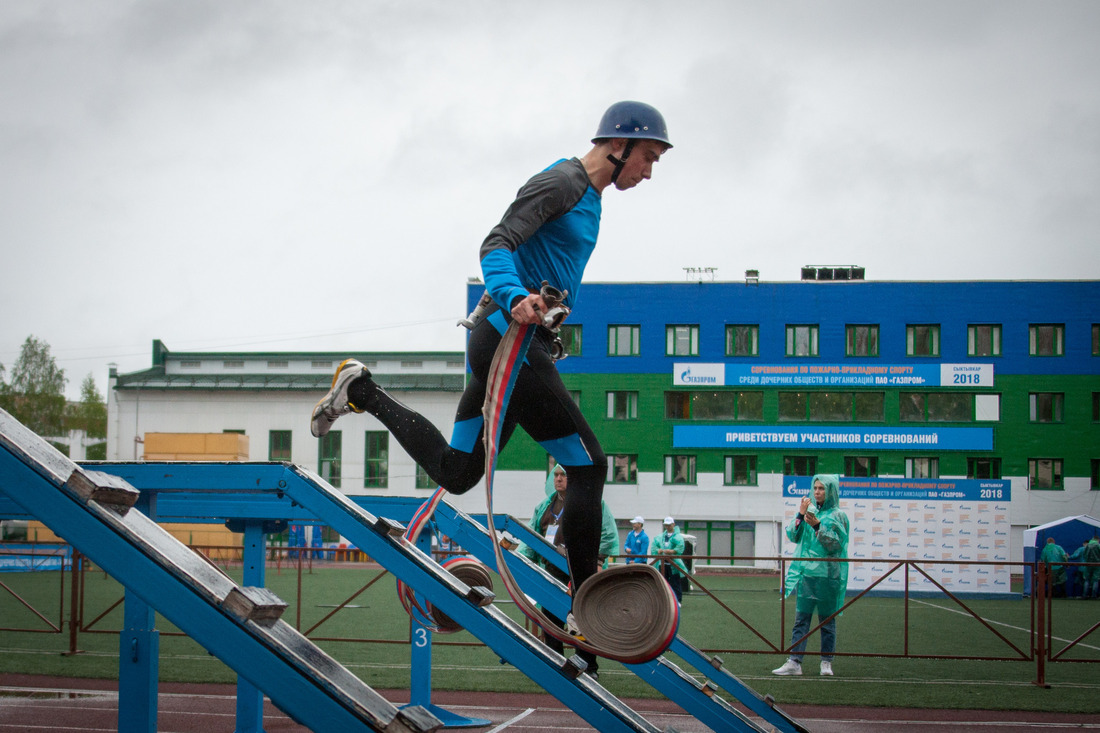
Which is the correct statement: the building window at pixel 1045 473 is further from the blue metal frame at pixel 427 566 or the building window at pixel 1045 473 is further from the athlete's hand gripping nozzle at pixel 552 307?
the athlete's hand gripping nozzle at pixel 552 307

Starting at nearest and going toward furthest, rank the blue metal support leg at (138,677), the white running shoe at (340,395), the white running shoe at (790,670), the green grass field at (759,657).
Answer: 1. the blue metal support leg at (138,677)
2. the white running shoe at (340,395)
3. the green grass field at (759,657)
4. the white running shoe at (790,670)

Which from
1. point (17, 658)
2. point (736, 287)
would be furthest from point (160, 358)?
point (17, 658)

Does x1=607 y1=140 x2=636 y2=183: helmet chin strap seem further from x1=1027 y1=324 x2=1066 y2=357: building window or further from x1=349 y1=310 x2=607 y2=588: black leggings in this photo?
x1=1027 y1=324 x2=1066 y2=357: building window

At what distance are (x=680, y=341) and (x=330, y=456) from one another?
19.3 metres

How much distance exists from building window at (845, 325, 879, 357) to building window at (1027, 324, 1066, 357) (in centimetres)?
682

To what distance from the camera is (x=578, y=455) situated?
143 inches

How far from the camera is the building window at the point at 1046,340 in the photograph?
43.6 metres

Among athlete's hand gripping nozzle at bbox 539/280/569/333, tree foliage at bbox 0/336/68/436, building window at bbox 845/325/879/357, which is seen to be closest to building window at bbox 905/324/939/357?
building window at bbox 845/325/879/357

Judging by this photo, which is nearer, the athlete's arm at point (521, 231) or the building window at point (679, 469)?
the athlete's arm at point (521, 231)

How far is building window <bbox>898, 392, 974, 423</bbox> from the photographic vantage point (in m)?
43.1

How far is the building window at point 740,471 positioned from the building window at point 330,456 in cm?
2010

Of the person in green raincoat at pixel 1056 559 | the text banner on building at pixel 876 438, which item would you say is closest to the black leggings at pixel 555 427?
the person in green raincoat at pixel 1056 559

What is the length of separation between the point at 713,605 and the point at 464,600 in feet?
57.9

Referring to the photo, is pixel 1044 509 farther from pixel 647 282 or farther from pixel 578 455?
pixel 578 455
